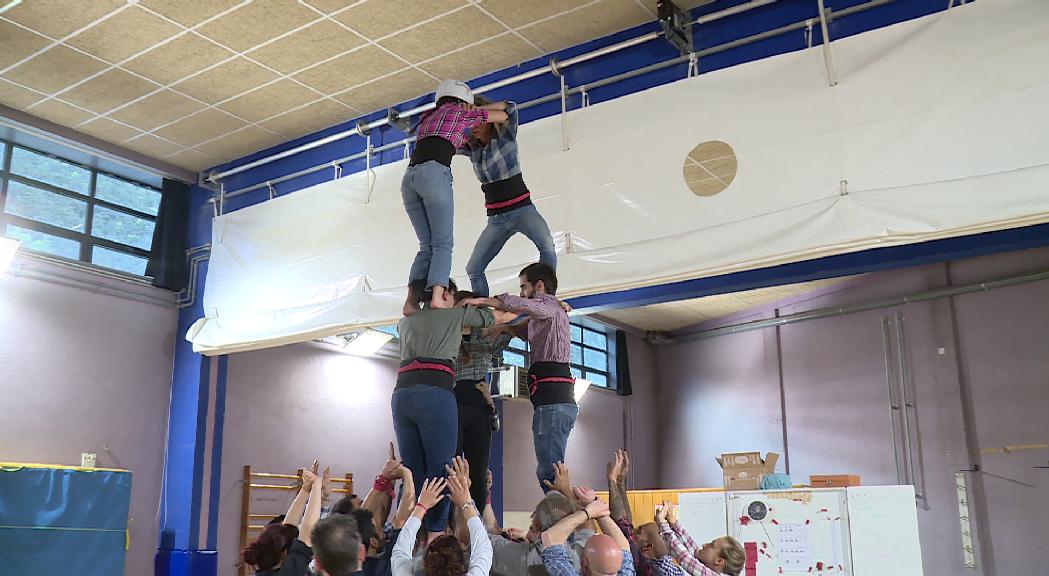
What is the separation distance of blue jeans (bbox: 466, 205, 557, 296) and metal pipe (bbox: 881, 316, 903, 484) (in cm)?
658

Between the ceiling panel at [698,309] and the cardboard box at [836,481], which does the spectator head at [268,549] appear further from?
the ceiling panel at [698,309]

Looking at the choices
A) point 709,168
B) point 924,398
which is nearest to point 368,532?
point 709,168

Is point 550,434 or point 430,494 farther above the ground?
point 550,434

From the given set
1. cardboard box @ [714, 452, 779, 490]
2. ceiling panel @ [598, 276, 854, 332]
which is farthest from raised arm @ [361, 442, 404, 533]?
ceiling panel @ [598, 276, 854, 332]

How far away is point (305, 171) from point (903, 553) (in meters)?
5.38

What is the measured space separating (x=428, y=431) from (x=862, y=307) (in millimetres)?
8015

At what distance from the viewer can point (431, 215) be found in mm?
4422

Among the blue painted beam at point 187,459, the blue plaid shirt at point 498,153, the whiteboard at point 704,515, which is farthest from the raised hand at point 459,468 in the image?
the blue painted beam at point 187,459

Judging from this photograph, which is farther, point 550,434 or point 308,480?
point 550,434

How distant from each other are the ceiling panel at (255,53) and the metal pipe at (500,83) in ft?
0.49

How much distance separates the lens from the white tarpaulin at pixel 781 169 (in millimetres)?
4348

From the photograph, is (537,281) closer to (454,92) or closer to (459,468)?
(454,92)

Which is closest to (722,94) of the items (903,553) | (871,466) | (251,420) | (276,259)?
(903,553)

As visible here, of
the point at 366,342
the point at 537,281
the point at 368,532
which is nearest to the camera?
the point at 368,532
